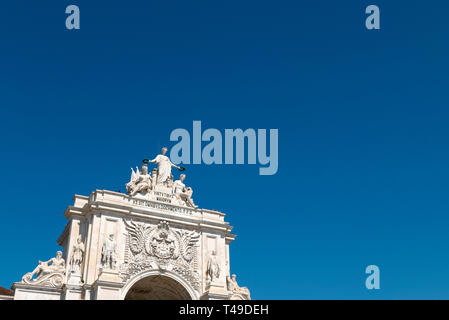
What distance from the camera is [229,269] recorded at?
35.0m

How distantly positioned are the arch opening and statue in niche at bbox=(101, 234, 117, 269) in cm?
261

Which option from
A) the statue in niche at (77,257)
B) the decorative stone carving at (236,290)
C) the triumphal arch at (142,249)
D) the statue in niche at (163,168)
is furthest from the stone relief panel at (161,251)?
the statue in niche at (163,168)

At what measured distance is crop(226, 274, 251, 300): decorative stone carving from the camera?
33.9m

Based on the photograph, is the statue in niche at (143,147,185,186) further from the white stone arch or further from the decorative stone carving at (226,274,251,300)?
the decorative stone carving at (226,274,251,300)

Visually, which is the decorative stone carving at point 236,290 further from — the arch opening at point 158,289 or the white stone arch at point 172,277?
the arch opening at point 158,289

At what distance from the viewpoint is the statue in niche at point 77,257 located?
30.1 meters

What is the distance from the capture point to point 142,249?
31.9m

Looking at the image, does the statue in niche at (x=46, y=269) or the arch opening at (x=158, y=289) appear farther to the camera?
the arch opening at (x=158, y=289)

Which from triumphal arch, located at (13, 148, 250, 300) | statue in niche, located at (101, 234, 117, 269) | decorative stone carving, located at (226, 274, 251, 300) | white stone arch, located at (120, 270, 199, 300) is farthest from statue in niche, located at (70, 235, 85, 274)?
decorative stone carving, located at (226, 274, 251, 300)
